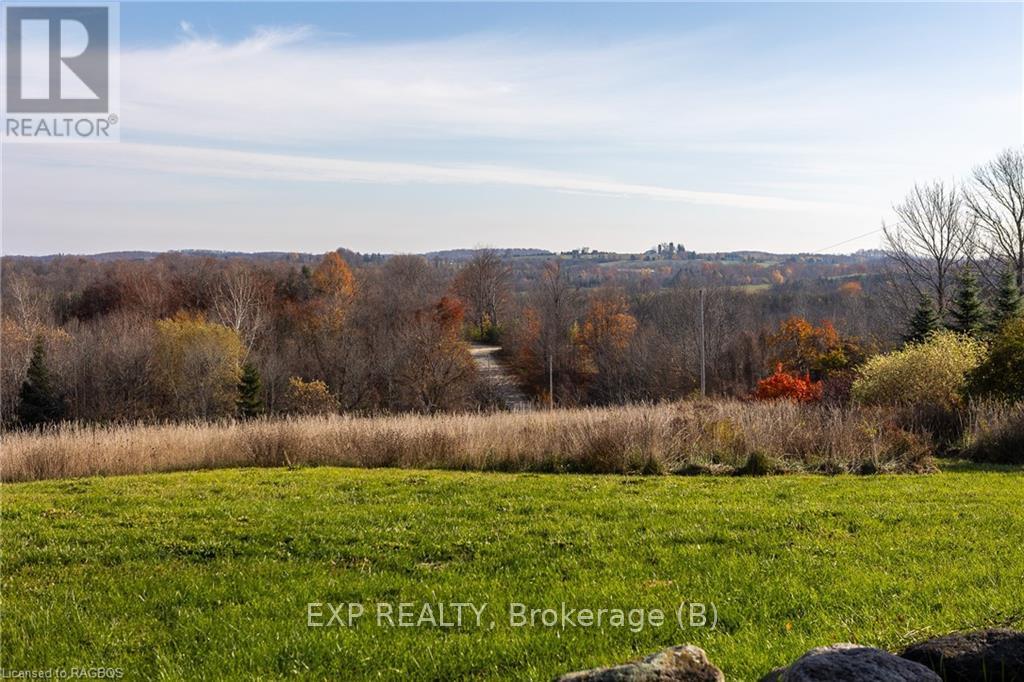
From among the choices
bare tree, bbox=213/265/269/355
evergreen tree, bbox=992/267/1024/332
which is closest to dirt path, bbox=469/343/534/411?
bare tree, bbox=213/265/269/355

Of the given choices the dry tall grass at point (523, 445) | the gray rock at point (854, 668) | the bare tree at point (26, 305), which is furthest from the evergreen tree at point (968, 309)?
the bare tree at point (26, 305)

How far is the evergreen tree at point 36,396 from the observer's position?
128 feet

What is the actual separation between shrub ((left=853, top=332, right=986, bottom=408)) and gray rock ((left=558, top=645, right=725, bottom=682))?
18173 mm

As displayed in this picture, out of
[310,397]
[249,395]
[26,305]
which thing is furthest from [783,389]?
[26,305]

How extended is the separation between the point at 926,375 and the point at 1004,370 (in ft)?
9.32

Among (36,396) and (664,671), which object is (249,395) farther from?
(664,671)

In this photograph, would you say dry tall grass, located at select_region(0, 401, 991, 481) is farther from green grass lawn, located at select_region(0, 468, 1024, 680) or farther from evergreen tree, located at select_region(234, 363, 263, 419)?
evergreen tree, located at select_region(234, 363, 263, 419)

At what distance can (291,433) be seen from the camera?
15.1 metres

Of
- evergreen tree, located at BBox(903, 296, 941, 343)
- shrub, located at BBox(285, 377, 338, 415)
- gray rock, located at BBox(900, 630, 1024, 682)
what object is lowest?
shrub, located at BBox(285, 377, 338, 415)

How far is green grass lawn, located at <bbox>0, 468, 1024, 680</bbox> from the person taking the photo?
4.44 meters

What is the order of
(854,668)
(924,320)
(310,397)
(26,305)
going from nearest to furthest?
1. (854,668)
2. (924,320)
3. (310,397)
4. (26,305)

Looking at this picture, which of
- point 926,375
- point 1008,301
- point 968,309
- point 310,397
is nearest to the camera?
point 926,375

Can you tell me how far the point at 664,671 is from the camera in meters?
3.23

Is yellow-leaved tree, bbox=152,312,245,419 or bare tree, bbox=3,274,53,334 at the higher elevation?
bare tree, bbox=3,274,53,334
